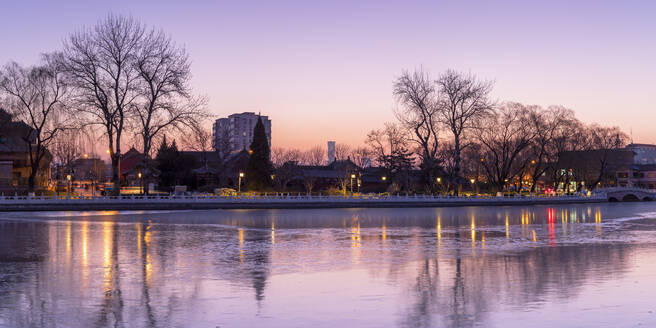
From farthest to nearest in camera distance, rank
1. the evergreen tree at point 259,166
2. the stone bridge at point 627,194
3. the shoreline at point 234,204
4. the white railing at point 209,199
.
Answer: the stone bridge at point 627,194, the evergreen tree at point 259,166, the white railing at point 209,199, the shoreline at point 234,204

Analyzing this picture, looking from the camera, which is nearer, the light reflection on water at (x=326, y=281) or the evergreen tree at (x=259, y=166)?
the light reflection on water at (x=326, y=281)

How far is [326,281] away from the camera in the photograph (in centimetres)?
1490

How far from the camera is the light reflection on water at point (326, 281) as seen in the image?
11.0 metres

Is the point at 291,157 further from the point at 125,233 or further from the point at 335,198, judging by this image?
the point at 125,233

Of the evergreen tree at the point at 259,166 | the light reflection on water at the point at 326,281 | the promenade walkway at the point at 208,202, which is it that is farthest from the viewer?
the evergreen tree at the point at 259,166

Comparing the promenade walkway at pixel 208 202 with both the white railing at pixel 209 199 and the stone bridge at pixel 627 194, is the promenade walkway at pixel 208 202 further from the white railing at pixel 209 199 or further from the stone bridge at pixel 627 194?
the stone bridge at pixel 627 194

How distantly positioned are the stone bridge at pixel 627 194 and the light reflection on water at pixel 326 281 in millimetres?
75100

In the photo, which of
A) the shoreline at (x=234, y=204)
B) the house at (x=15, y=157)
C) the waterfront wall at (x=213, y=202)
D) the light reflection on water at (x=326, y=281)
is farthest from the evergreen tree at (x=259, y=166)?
the light reflection on water at (x=326, y=281)

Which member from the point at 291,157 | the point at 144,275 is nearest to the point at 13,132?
the point at 144,275

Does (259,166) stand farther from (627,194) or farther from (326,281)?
(326,281)

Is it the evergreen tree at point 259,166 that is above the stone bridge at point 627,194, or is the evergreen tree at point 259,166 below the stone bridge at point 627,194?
above

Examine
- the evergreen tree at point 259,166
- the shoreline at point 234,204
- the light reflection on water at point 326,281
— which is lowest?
the light reflection on water at point 326,281

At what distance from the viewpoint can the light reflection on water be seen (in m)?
11.0

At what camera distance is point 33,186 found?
62875 millimetres
